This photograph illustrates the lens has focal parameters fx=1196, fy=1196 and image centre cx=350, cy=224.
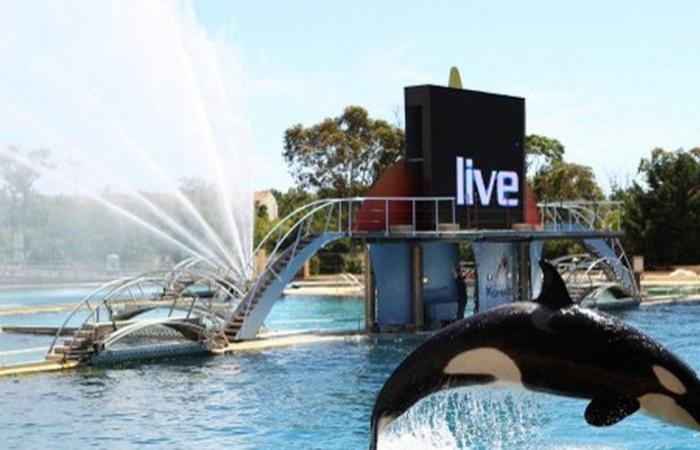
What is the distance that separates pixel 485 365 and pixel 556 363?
50cm

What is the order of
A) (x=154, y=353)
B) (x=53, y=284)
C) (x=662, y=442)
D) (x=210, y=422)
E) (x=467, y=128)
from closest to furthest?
(x=662, y=442) → (x=210, y=422) → (x=154, y=353) → (x=467, y=128) → (x=53, y=284)

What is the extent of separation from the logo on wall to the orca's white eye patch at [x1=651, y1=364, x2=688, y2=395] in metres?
23.3

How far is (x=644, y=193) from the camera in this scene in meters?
70.1

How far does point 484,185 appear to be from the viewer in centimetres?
3189

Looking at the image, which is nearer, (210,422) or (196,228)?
(210,422)

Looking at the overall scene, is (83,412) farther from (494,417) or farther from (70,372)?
(494,417)

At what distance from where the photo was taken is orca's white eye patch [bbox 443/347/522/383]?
8.11m

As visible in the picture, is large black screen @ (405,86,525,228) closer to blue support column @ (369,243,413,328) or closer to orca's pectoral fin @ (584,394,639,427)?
blue support column @ (369,243,413,328)

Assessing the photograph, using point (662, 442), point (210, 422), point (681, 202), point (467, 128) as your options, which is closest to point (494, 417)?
point (662, 442)

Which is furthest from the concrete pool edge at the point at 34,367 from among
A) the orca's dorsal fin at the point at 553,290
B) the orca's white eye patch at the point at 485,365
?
the orca's dorsal fin at the point at 553,290

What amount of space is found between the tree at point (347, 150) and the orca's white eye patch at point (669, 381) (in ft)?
218

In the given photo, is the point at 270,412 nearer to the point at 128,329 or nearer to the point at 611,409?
the point at 128,329

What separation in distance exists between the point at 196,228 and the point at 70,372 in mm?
13756

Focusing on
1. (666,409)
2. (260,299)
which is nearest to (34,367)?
(260,299)
